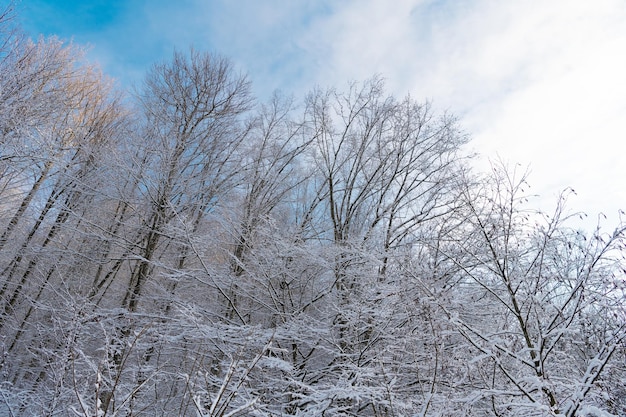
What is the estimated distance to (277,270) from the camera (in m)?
6.02

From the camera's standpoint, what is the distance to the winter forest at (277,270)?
335 cm

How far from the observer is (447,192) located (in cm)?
753

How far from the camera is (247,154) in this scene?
320 inches

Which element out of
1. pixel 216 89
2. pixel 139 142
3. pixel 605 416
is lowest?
pixel 605 416

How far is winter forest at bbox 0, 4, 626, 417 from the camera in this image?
11.0ft

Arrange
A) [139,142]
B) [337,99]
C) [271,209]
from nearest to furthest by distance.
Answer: [139,142] → [271,209] → [337,99]

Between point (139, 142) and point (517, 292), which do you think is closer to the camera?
point (517, 292)

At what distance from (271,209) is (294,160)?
1.62 meters

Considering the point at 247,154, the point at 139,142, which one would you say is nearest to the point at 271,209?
the point at 247,154

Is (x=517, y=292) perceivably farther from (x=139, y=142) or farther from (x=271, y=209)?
(x=139, y=142)

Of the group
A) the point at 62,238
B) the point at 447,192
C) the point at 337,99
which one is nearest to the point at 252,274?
the point at 447,192

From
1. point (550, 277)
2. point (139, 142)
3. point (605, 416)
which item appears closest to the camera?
point (605, 416)

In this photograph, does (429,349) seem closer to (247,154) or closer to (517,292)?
(517,292)

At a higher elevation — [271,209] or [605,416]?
[271,209]
